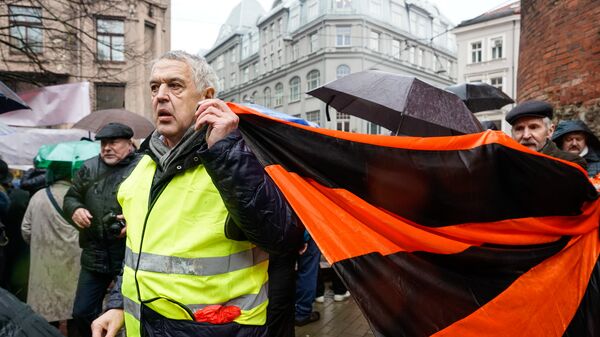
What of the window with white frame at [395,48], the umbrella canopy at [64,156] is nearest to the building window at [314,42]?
the window with white frame at [395,48]

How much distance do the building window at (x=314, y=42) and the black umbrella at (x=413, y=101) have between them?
1680 inches

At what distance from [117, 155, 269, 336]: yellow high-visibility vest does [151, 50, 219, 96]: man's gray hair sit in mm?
484

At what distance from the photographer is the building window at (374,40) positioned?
44.7 m

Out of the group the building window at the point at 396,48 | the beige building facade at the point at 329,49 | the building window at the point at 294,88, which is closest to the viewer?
the beige building facade at the point at 329,49

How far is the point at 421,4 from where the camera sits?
52750 millimetres

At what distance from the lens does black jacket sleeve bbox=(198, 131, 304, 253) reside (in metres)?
1.51

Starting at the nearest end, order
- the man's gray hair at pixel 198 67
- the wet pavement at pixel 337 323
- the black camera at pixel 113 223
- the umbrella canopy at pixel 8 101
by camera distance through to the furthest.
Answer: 1. the man's gray hair at pixel 198 67
2. the black camera at pixel 113 223
3. the umbrella canopy at pixel 8 101
4. the wet pavement at pixel 337 323

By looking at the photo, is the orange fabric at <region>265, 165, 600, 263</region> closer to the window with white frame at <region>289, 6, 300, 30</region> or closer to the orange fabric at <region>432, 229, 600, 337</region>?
the orange fabric at <region>432, 229, 600, 337</region>

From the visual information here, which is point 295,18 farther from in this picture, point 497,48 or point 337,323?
point 337,323

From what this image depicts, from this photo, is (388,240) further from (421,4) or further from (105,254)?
(421,4)

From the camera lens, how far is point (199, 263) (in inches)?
64.3

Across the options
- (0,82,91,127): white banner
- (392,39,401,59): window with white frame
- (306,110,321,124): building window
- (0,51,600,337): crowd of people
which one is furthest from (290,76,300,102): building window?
(0,51,600,337): crowd of people

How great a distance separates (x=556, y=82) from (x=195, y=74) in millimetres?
5761

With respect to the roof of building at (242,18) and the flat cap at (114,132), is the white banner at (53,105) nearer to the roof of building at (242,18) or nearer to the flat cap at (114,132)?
the flat cap at (114,132)
